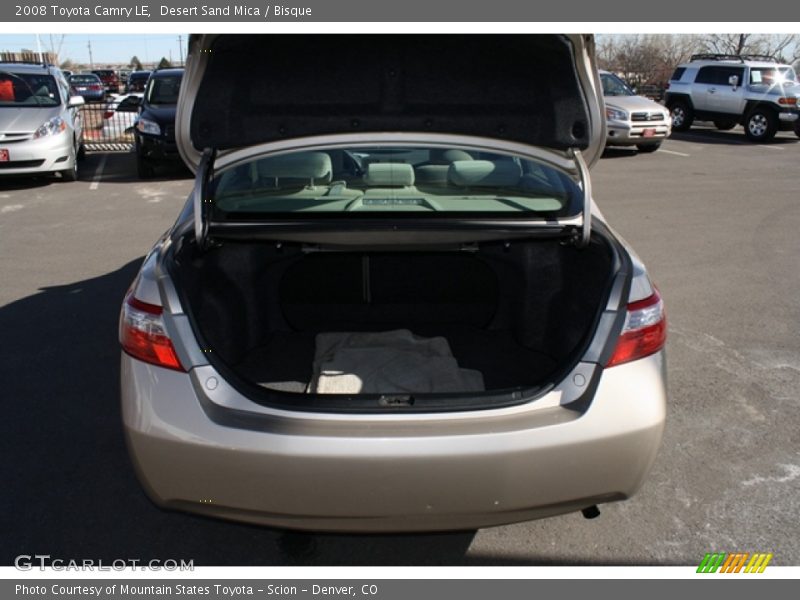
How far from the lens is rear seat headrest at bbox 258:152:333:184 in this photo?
322 cm

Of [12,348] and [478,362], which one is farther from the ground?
[478,362]

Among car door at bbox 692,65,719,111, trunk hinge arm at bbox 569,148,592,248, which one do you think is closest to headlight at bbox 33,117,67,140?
trunk hinge arm at bbox 569,148,592,248

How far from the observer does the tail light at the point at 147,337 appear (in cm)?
242

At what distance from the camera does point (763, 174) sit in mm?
12836

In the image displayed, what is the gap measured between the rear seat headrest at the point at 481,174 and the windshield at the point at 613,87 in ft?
44.6

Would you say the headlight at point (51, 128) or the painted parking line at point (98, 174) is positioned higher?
the headlight at point (51, 128)

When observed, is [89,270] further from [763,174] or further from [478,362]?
[763,174]

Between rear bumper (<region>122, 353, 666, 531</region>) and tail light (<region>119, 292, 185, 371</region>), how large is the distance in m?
0.04

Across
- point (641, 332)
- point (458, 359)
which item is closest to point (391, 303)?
point (458, 359)

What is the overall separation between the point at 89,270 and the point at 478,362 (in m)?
4.52

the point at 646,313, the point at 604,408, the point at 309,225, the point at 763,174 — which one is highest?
the point at 309,225

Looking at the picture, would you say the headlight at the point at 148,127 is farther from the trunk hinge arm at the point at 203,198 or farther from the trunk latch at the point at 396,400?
the trunk latch at the point at 396,400

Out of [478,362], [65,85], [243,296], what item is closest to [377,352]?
[478,362]

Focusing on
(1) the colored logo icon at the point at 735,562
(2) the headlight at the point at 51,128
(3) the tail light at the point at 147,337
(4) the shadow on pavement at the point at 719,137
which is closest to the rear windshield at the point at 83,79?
(2) the headlight at the point at 51,128
